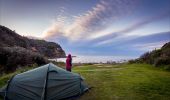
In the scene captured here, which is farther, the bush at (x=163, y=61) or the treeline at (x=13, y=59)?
the treeline at (x=13, y=59)

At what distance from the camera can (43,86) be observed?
15625 millimetres

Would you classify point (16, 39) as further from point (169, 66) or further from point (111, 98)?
point (111, 98)

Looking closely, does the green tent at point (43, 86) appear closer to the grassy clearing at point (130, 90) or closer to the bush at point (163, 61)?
the grassy clearing at point (130, 90)

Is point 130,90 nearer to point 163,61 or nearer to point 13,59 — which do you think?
point 163,61

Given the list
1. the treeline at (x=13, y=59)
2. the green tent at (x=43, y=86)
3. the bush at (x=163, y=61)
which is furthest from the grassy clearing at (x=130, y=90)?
the treeline at (x=13, y=59)

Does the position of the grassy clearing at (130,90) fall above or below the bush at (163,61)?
below

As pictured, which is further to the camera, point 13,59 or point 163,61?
point 13,59

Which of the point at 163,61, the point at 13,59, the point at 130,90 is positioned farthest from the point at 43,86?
the point at 163,61

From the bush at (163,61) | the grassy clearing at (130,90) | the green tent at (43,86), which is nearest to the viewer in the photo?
the green tent at (43,86)

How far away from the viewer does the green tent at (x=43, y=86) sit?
15562 mm

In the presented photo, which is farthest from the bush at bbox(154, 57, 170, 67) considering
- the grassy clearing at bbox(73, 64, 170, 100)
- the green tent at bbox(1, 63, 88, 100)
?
the green tent at bbox(1, 63, 88, 100)

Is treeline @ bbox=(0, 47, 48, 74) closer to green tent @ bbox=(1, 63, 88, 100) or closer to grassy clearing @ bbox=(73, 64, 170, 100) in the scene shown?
grassy clearing @ bbox=(73, 64, 170, 100)

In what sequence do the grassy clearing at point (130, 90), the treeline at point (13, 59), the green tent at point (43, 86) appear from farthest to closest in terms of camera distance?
1. the treeline at point (13, 59)
2. the grassy clearing at point (130, 90)
3. the green tent at point (43, 86)

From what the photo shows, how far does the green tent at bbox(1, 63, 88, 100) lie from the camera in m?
15.6
